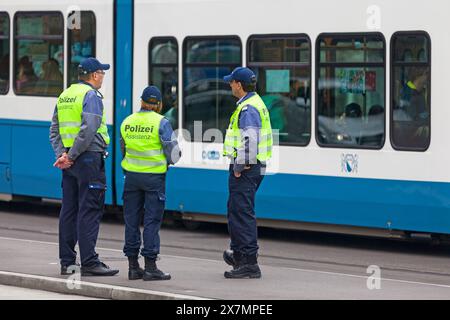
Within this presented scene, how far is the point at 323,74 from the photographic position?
15203 mm

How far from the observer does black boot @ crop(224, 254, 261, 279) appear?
12141mm

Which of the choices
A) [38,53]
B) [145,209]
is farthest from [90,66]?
[38,53]

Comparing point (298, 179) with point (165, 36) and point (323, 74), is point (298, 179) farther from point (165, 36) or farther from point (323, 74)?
point (165, 36)

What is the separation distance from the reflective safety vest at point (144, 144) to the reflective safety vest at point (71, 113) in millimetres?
317

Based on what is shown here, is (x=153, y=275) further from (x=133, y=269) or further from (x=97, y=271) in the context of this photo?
(x=97, y=271)

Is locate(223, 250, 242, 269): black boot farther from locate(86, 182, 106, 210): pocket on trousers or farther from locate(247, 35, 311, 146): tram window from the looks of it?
locate(247, 35, 311, 146): tram window

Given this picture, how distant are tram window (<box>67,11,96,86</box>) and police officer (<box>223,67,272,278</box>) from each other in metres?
5.58

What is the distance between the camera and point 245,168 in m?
12.0

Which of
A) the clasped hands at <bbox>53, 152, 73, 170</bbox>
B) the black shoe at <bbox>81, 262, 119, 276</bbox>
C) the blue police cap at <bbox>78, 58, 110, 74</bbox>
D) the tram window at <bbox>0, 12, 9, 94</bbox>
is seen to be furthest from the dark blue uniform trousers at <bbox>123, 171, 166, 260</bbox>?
the tram window at <bbox>0, 12, 9, 94</bbox>

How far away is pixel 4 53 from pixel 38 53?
0.69 meters

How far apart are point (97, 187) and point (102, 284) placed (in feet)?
2.90

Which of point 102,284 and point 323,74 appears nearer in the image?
point 102,284

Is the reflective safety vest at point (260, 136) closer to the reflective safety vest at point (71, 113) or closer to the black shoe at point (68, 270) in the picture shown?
the reflective safety vest at point (71, 113)
